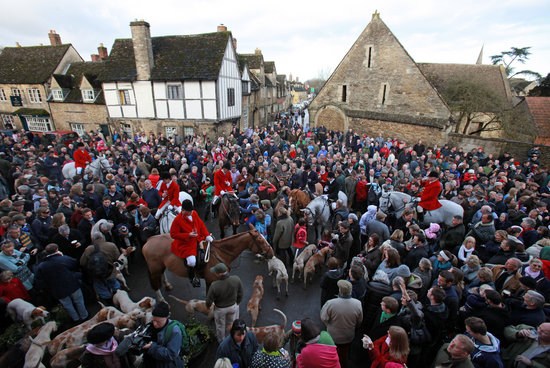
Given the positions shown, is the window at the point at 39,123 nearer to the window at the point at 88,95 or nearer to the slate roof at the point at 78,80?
the slate roof at the point at 78,80

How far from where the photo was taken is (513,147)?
1545 cm

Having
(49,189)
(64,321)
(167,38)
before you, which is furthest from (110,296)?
(167,38)

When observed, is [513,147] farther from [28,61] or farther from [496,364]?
[28,61]

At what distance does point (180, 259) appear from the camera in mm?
5781

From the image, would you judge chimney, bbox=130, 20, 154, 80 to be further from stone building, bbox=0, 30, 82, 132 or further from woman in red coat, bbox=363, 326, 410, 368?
woman in red coat, bbox=363, 326, 410, 368

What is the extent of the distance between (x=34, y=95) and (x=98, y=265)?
28.5m

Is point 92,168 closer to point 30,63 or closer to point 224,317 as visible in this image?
point 224,317

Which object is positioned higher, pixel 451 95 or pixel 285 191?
pixel 451 95

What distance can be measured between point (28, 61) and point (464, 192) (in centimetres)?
3659

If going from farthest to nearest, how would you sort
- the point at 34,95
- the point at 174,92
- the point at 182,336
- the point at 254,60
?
1. the point at 254,60
2. the point at 34,95
3. the point at 174,92
4. the point at 182,336

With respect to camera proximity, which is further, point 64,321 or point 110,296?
point 110,296

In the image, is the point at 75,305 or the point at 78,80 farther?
the point at 78,80

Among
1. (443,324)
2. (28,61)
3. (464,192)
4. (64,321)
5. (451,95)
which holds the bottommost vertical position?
(64,321)

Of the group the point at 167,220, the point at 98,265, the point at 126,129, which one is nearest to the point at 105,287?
the point at 98,265
